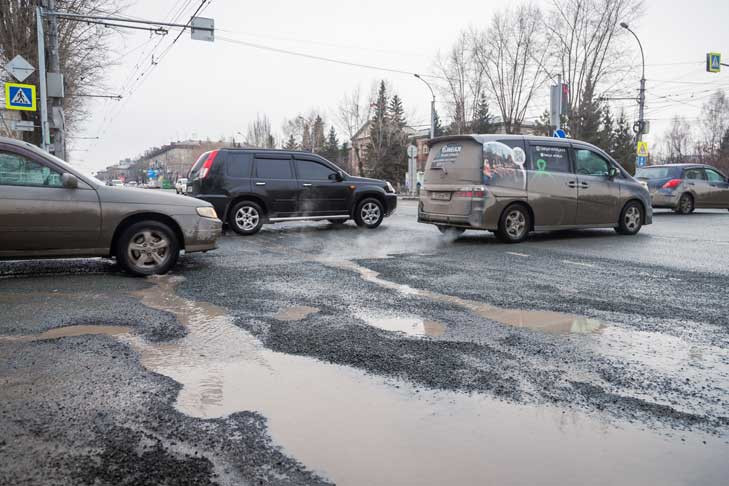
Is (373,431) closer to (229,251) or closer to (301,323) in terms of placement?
(301,323)

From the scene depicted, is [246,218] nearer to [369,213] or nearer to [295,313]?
[369,213]

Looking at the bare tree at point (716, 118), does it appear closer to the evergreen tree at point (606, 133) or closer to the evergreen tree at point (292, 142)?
the evergreen tree at point (606, 133)

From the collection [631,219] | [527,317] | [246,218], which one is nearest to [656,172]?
[631,219]

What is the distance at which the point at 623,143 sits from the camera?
64.7 m

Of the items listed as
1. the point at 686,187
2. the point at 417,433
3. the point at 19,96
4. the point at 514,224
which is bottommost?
the point at 417,433

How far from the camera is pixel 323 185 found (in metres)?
12.2

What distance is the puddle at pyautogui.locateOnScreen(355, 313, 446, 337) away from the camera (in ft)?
14.0

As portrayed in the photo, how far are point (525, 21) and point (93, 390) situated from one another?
46559mm

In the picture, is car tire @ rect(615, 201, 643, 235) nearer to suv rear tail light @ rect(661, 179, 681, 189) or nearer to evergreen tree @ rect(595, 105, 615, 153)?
suv rear tail light @ rect(661, 179, 681, 189)

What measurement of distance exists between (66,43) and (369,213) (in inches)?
813

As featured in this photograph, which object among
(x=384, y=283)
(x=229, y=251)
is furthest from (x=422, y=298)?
(x=229, y=251)

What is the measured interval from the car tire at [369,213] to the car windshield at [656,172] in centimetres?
1029

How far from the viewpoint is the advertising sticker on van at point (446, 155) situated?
9922mm

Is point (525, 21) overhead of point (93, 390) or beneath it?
overhead
